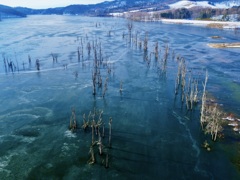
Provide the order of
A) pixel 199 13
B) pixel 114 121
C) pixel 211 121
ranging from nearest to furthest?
1. pixel 211 121
2. pixel 114 121
3. pixel 199 13

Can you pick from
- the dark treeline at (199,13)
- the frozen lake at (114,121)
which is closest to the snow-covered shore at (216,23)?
the dark treeline at (199,13)

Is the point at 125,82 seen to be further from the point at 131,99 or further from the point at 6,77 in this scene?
the point at 6,77

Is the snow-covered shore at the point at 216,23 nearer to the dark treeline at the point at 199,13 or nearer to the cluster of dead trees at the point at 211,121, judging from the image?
the dark treeline at the point at 199,13

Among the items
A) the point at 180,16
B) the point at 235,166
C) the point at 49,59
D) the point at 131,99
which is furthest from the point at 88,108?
the point at 180,16

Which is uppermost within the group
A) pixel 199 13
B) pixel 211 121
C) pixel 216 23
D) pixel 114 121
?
pixel 199 13

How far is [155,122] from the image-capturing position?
2923 centimetres

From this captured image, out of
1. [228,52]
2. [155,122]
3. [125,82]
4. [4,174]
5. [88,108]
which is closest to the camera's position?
[4,174]

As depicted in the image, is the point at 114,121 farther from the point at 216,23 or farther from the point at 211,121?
the point at 216,23

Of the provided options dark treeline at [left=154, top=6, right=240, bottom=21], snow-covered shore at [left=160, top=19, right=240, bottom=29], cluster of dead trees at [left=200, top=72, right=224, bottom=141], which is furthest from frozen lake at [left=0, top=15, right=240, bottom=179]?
dark treeline at [left=154, top=6, right=240, bottom=21]

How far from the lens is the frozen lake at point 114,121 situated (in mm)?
21906

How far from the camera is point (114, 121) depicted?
96.0ft

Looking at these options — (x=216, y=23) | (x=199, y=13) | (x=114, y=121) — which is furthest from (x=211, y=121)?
(x=199, y=13)

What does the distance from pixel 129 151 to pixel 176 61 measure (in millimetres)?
33259

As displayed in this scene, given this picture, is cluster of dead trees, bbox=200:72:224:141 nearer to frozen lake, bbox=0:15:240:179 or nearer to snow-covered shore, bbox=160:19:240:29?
frozen lake, bbox=0:15:240:179
